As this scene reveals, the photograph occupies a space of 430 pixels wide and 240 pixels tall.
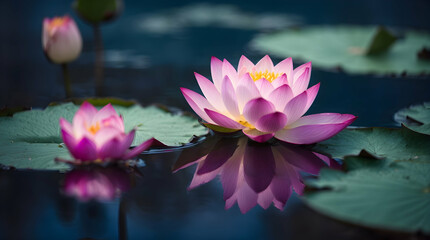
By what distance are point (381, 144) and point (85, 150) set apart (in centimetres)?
80

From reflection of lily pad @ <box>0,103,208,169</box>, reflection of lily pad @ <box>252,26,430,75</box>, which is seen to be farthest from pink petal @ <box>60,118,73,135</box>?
reflection of lily pad @ <box>252,26,430,75</box>

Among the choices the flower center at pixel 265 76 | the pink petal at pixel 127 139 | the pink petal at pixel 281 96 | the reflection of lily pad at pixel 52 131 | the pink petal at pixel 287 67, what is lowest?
the reflection of lily pad at pixel 52 131

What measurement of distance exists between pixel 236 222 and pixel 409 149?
0.56 m

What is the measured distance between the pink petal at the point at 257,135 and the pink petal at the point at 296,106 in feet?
0.24

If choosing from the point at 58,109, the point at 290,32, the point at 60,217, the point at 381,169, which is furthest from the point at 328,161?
the point at 290,32

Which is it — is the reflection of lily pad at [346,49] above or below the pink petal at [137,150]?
above

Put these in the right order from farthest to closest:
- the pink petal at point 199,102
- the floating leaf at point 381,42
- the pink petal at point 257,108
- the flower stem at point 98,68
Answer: the floating leaf at point 381,42, the flower stem at point 98,68, the pink petal at point 199,102, the pink petal at point 257,108

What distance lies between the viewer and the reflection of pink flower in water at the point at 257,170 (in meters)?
1.04

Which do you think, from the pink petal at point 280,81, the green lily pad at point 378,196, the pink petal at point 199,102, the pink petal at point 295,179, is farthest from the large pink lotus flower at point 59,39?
the green lily pad at point 378,196

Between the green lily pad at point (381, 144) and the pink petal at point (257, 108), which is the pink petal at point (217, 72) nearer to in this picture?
the pink petal at point (257, 108)

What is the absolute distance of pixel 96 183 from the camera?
3.42 feet

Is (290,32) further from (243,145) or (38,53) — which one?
(243,145)

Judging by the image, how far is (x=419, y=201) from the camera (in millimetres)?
910

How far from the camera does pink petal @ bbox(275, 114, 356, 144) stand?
1.17 meters
